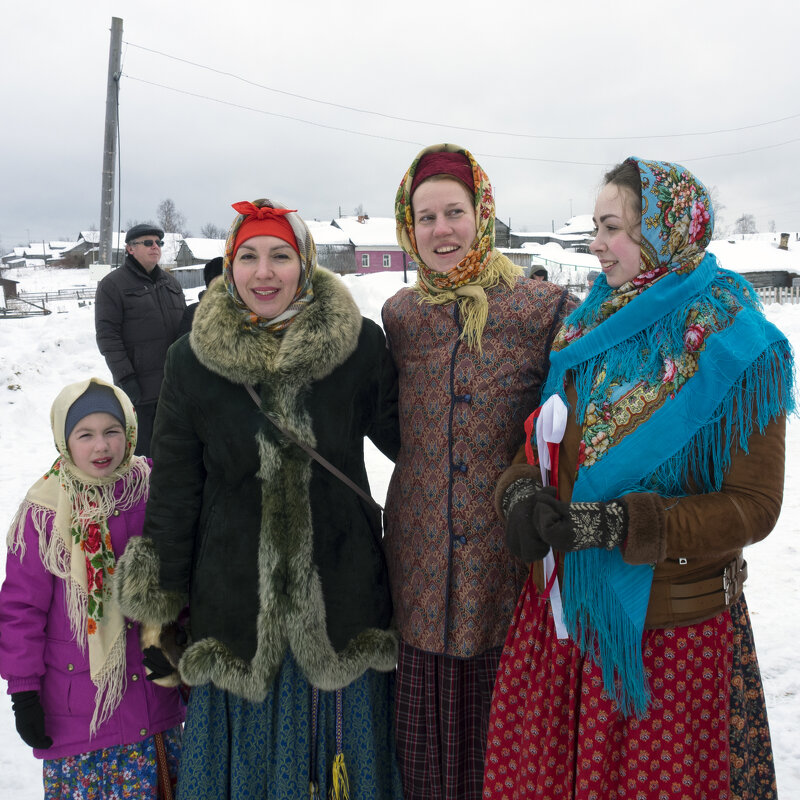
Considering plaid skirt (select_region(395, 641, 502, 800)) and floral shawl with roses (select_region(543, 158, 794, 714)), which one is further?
plaid skirt (select_region(395, 641, 502, 800))

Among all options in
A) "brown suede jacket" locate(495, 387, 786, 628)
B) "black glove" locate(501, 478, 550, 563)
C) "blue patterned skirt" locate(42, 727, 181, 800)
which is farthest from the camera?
"blue patterned skirt" locate(42, 727, 181, 800)

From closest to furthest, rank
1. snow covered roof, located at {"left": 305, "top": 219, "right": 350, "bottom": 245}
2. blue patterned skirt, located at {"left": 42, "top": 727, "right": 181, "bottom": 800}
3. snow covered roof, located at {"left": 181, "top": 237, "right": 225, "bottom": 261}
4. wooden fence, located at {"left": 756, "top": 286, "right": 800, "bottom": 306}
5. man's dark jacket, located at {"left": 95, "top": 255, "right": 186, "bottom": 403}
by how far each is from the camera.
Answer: blue patterned skirt, located at {"left": 42, "top": 727, "right": 181, "bottom": 800} < man's dark jacket, located at {"left": 95, "top": 255, "right": 186, "bottom": 403} < wooden fence, located at {"left": 756, "top": 286, "right": 800, "bottom": 306} < snow covered roof, located at {"left": 305, "top": 219, "right": 350, "bottom": 245} < snow covered roof, located at {"left": 181, "top": 237, "right": 225, "bottom": 261}

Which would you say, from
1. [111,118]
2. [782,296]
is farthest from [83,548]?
[782,296]

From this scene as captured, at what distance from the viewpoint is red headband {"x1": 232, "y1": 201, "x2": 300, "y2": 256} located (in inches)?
70.6

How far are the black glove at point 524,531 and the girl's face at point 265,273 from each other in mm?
846

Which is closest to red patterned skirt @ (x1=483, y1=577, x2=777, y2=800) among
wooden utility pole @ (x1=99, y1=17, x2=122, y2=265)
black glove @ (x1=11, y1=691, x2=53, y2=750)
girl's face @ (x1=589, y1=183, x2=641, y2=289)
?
girl's face @ (x1=589, y1=183, x2=641, y2=289)

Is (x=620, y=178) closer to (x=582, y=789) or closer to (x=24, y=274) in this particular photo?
(x=582, y=789)

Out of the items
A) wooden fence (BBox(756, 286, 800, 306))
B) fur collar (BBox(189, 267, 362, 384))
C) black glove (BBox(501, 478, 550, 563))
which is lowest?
black glove (BBox(501, 478, 550, 563))

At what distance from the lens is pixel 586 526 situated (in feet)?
4.61

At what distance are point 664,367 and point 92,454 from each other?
161 centimetres

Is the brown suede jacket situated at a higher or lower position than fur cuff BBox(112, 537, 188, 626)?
higher

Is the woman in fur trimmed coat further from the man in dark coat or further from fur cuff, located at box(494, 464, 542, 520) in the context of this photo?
the man in dark coat

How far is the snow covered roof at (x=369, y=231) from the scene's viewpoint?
37.6 m

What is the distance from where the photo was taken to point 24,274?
43.6 metres
